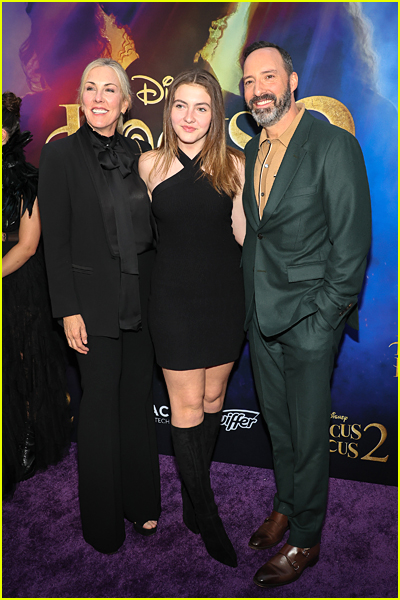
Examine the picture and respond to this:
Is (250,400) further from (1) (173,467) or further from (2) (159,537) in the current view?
(2) (159,537)

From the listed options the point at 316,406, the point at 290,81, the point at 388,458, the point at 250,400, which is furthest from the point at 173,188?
the point at 388,458

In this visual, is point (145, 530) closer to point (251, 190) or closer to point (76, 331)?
point (76, 331)

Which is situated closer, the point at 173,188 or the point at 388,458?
the point at 173,188

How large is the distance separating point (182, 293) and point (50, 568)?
58.5 inches

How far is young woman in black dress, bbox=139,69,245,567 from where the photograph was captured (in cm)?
227

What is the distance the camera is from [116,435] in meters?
2.48

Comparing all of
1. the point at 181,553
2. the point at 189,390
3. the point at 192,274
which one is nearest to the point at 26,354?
the point at 189,390

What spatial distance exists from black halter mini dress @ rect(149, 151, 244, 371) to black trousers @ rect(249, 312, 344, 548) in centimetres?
24

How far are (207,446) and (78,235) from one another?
4.07ft

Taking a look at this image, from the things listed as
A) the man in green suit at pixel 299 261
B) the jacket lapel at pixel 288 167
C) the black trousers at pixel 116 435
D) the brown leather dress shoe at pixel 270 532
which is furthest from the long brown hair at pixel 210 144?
the brown leather dress shoe at pixel 270 532

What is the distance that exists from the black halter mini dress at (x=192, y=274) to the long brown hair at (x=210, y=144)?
48mm

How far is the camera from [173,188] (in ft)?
7.49

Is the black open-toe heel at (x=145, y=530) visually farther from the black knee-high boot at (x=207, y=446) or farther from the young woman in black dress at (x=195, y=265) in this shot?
the young woman in black dress at (x=195, y=265)

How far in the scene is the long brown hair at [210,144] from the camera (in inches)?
89.7
